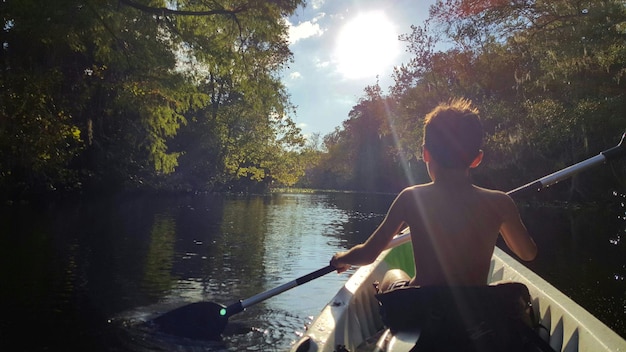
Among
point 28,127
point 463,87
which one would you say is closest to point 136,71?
point 28,127

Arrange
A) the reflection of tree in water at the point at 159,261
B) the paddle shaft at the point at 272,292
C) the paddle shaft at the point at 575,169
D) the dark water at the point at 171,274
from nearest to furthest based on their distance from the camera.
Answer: the paddle shaft at the point at 575,169 < the paddle shaft at the point at 272,292 < the dark water at the point at 171,274 < the reflection of tree in water at the point at 159,261

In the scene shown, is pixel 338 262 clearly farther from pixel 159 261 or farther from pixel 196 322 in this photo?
pixel 159 261

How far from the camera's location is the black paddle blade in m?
5.21

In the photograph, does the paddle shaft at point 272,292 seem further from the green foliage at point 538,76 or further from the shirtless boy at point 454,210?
the green foliage at point 538,76

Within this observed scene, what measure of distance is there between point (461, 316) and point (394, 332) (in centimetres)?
36

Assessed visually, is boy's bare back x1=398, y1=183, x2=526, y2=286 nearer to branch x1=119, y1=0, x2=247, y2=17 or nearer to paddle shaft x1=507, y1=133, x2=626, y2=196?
paddle shaft x1=507, y1=133, x2=626, y2=196

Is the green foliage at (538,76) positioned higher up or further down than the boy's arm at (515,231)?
higher up

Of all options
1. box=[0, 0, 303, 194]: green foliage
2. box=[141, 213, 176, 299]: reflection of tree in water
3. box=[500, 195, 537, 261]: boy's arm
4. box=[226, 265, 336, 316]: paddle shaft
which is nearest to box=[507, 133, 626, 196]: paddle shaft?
box=[500, 195, 537, 261]: boy's arm

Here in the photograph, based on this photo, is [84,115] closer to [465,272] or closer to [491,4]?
[491,4]

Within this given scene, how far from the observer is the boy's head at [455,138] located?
2477 mm

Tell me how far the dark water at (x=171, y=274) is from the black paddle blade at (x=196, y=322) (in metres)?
0.14

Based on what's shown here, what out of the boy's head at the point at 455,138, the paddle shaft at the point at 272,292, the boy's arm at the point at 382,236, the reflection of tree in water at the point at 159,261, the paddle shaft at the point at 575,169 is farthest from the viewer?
the reflection of tree in water at the point at 159,261

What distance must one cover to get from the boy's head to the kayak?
2.76 feet

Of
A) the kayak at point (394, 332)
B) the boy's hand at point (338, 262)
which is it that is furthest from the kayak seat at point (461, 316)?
the boy's hand at point (338, 262)
